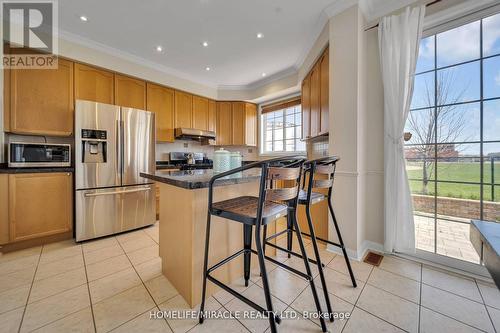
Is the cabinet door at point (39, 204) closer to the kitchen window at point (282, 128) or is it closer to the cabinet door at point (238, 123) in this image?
the cabinet door at point (238, 123)

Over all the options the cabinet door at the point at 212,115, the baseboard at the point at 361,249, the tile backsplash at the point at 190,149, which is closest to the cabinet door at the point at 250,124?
the tile backsplash at the point at 190,149

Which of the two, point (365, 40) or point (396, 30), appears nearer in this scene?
point (396, 30)

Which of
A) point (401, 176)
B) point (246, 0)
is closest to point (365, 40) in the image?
point (246, 0)

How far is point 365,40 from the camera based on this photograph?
7.16 ft

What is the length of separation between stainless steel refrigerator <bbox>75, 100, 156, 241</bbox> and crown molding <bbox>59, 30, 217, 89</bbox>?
3.36 feet

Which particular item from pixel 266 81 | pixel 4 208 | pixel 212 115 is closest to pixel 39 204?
pixel 4 208

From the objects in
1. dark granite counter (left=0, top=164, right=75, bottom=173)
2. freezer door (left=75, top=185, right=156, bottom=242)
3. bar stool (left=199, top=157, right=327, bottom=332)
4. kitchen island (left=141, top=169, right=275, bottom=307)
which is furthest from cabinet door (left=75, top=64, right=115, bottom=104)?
bar stool (left=199, top=157, right=327, bottom=332)

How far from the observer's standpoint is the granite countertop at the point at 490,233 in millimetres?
659

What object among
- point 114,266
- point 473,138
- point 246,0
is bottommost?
point 114,266

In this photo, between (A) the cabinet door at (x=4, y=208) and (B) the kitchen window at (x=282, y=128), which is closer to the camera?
(A) the cabinet door at (x=4, y=208)

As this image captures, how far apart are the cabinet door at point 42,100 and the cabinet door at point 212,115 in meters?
2.36

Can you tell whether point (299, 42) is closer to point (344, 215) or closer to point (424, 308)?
point (344, 215)

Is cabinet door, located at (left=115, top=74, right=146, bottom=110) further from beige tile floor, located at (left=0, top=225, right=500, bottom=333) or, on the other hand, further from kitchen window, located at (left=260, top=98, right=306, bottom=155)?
kitchen window, located at (left=260, top=98, right=306, bottom=155)

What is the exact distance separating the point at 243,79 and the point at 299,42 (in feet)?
5.30
